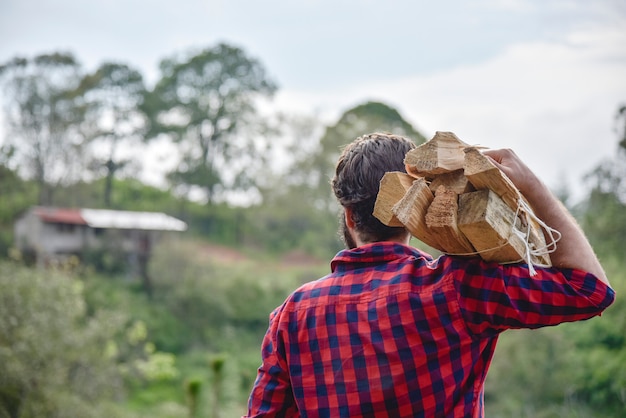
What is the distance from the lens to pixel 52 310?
11695 millimetres

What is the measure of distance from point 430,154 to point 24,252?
73.9ft

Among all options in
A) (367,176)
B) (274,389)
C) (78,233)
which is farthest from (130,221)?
(367,176)

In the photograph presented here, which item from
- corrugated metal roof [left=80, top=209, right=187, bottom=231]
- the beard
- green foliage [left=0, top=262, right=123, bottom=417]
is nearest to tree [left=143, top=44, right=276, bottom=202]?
corrugated metal roof [left=80, top=209, right=187, bottom=231]

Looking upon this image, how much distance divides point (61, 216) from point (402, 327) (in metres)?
22.5

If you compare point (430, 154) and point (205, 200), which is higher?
point (430, 154)

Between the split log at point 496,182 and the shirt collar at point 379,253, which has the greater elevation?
the split log at point 496,182

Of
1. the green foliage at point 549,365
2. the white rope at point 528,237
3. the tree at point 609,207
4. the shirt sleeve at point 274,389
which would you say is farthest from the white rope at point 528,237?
the green foliage at point 549,365

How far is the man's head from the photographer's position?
1.41 metres

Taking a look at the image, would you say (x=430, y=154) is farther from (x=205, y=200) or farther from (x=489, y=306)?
(x=205, y=200)

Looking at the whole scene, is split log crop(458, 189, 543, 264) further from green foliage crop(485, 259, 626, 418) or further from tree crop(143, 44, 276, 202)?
tree crop(143, 44, 276, 202)

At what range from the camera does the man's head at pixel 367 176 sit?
1.41 m

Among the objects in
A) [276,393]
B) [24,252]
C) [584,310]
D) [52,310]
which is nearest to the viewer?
[584,310]

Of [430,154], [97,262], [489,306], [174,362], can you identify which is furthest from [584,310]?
[97,262]

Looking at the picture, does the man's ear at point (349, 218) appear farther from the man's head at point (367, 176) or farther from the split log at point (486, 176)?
the split log at point (486, 176)
